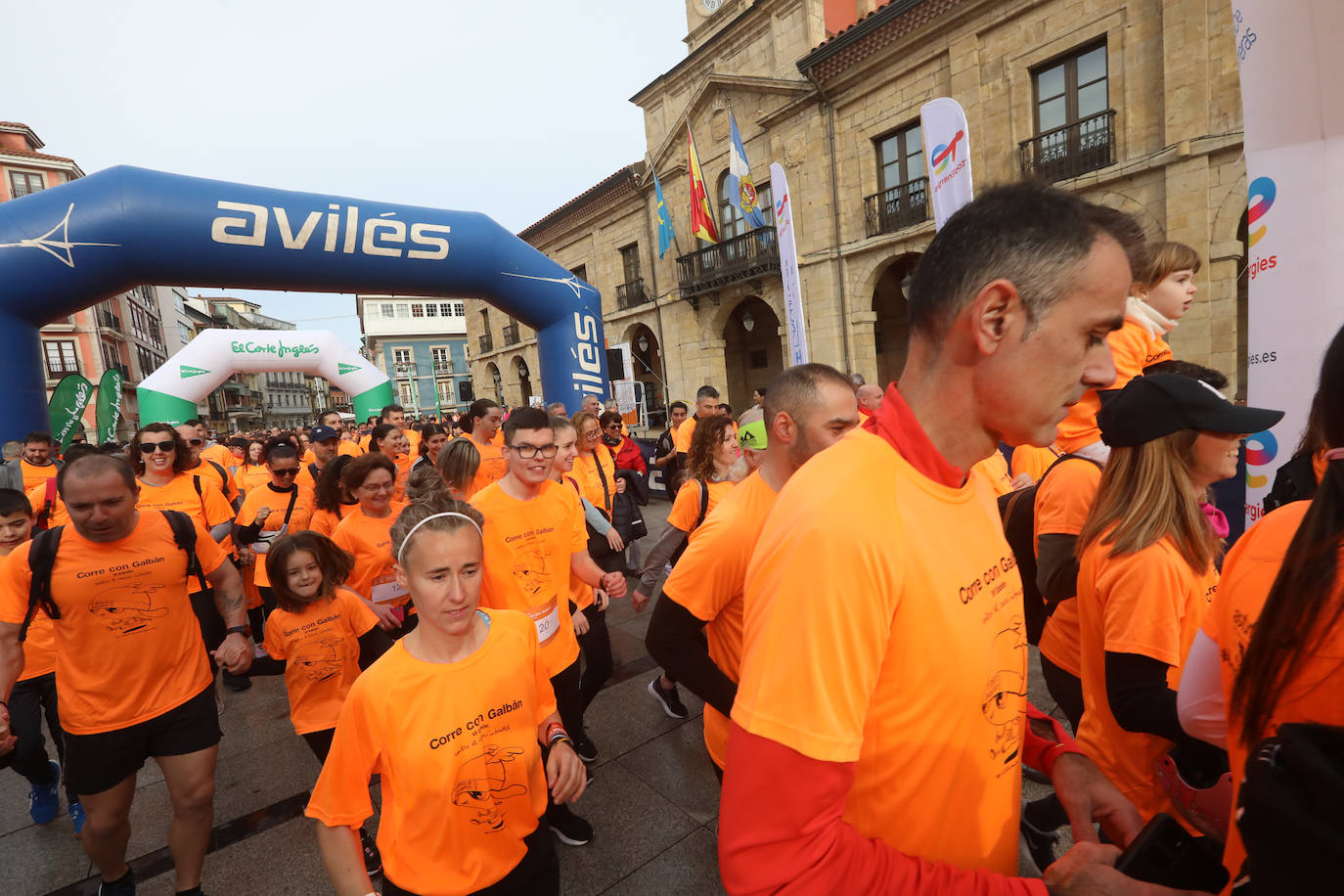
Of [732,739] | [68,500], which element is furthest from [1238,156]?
[68,500]

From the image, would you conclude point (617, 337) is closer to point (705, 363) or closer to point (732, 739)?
point (705, 363)

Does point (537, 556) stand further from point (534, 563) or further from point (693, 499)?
point (693, 499)

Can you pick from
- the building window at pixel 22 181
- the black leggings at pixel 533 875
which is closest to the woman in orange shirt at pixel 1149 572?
the black leggings at pixel 533 875

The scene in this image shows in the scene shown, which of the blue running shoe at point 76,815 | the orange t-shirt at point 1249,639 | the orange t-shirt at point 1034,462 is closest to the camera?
the orange t-shirt at point 1249,639

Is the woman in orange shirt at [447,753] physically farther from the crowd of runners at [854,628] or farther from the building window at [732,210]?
the building window at [732,210]

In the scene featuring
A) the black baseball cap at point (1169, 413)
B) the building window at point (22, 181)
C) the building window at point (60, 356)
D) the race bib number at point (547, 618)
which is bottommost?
the race bib number at point (547, 618)

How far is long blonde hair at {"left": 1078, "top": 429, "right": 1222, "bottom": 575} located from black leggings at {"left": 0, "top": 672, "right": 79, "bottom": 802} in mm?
4652

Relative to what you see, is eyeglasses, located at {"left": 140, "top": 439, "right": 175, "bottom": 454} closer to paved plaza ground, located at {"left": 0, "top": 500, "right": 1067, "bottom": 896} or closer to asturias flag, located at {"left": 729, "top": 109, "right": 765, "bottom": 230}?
paved plaza ground, located at {"left": 0, "top": 500, "right": 1067, "bottom": 896}

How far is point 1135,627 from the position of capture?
150 cm

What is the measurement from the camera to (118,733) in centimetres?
246

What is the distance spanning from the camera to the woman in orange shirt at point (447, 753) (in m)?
1.68

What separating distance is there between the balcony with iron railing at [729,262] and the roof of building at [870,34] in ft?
11.6

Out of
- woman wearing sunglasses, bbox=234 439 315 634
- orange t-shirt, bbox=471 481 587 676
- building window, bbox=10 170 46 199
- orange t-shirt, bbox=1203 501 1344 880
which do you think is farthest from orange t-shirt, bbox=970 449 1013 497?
building window, bbox=10 170 46 199

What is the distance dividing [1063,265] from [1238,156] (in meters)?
11.0
